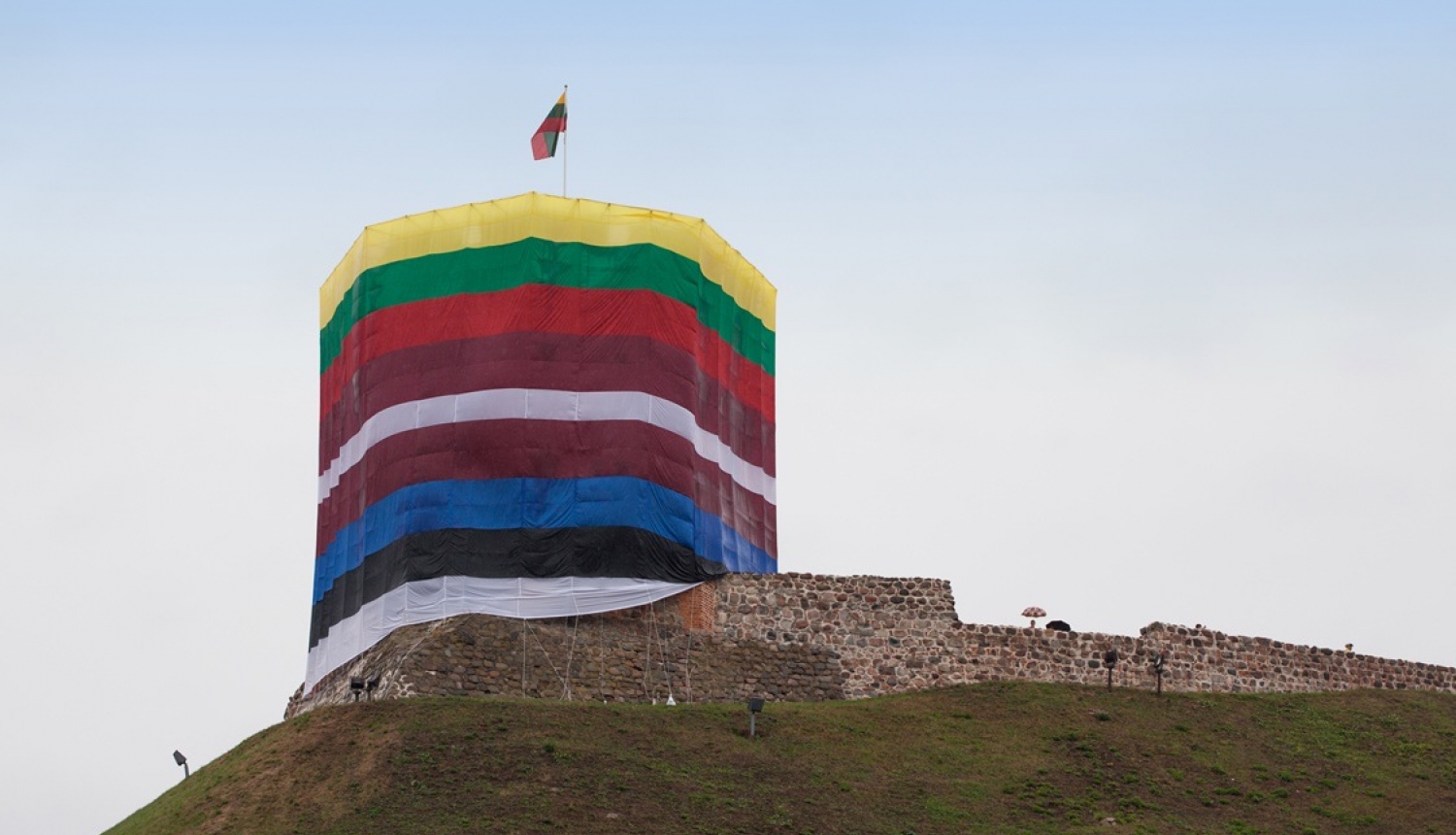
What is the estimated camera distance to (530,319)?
68062mm

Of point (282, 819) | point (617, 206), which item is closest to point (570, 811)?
point (282, 819)

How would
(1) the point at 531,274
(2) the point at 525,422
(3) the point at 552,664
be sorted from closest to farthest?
(3) the point at 552,664
(2) the point at 525,422
(1) the point at 531,274

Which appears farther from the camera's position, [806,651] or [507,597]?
[806,651]

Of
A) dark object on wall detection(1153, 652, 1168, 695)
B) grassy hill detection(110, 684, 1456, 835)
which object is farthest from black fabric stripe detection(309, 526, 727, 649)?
dark object on wall detection(1153, 652, 1168, 695)

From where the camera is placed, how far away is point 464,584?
65750mm

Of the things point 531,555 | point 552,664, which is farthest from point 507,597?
point 552,664

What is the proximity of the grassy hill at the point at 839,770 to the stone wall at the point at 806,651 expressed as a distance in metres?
1.36

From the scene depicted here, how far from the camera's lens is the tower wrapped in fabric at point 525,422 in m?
66.4

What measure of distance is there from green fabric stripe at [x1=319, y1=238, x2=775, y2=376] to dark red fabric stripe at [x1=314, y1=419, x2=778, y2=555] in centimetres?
421

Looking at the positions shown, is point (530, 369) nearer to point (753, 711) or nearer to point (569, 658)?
point (569, 658)

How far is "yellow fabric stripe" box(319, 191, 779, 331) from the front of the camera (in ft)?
228

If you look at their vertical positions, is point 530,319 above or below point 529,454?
above

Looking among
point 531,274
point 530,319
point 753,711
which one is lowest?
point 753,711

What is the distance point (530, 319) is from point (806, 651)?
1190 centimetres
